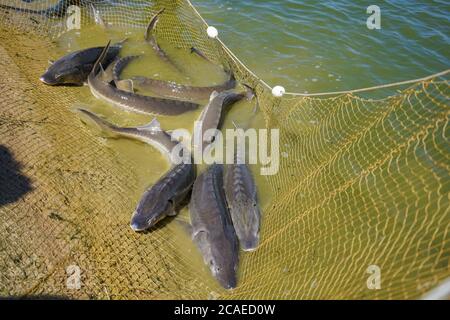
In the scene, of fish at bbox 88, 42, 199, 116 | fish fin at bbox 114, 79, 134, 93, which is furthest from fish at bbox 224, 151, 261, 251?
fish fin at bbox 114, 79, 134, 93

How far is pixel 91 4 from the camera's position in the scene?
328 inches

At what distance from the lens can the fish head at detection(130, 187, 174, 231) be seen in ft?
12.2

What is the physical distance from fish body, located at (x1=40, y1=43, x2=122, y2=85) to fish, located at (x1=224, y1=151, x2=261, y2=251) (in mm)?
3012

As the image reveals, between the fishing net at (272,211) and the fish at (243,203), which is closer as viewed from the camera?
the fishing net at (272,211)

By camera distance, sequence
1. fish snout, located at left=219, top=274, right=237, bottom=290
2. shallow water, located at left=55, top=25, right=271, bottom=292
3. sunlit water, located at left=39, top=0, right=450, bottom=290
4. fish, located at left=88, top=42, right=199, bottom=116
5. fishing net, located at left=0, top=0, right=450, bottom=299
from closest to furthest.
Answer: fishing net, located at left=0, top=0, right=450, bottom=299
fish snout, located at left=219, top=274, right=237, bottom=290
shallow water, located at left=55, top=25, right=271, bottom=292
fish, located at left=88, top=42, right=199, bottom=116
sunlit water, located at left=39, top=0, right=450, bottom=290

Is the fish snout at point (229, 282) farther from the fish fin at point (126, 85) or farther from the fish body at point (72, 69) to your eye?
the fish body at point (72, 69)

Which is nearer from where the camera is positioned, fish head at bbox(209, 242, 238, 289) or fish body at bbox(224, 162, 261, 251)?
fish head at bbox(209, 242, 238, 289)

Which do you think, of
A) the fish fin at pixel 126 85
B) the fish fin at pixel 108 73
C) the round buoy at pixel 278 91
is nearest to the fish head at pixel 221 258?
the round buoy at pixel 278 91

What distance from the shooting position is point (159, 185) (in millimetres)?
4055

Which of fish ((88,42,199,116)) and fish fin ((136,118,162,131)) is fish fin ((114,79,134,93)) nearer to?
fish ((88,42,199,116))

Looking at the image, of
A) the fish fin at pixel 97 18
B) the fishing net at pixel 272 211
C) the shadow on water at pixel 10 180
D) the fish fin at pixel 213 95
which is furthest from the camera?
the fish fin at pixel 97 18

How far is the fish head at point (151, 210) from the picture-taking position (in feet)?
12.2

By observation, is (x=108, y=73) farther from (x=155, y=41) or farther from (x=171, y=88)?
(x=155, y=41)

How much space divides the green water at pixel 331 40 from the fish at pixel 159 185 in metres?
2.89
